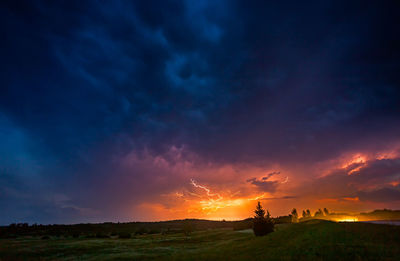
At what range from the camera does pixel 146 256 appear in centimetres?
3259

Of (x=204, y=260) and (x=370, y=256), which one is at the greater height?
(x=370, y=256)

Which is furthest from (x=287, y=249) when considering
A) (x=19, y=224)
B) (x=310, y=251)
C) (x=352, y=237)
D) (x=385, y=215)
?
(x=19, y=224)

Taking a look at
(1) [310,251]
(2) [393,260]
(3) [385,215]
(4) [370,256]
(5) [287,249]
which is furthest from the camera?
(3) [385,215]

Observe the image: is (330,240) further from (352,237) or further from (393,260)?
(393,260)

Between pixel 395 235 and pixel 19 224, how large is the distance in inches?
7223

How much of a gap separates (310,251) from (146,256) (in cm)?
2347

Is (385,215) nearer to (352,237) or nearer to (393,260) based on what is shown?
(352,237)

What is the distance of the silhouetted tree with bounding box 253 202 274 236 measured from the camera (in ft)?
141

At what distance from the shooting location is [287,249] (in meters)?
24.8

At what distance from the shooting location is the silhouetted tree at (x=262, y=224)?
43.0 m

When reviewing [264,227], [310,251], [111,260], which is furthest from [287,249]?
[111,260]

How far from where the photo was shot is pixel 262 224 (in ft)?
143

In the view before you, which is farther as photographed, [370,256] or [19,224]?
[19,224]

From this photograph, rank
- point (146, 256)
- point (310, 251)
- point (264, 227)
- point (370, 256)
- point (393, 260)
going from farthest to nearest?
point (264, 227) < point (146, 256) < point (310, 251) < point (370, 256) < point (393, 260)
